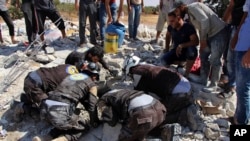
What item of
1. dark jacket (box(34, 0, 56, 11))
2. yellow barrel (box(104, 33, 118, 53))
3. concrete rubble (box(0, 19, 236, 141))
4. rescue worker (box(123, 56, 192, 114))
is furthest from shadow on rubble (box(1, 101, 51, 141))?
dark jacket (box(34, 0, 56, 11))

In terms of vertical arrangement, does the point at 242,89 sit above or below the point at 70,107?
above

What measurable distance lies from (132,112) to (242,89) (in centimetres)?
115

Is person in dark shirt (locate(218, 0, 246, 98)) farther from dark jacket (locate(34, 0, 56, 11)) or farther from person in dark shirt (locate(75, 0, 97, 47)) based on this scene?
dark jacket (locate(34, 0, 56, 11))

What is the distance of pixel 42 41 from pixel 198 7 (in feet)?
11.1

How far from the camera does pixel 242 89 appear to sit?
3793 millimetres

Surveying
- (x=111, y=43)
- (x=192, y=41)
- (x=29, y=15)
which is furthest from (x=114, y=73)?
(x=29, y=15)

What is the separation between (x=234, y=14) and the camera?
4.40 metres

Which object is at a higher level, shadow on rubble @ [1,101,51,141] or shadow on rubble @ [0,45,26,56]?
shadow on rubble @ [0,45,26,56]

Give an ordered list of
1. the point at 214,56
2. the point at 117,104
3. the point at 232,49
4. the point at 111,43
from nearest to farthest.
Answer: the point at 232,49 → the point at 117,104 → the point at 214,56 → the point at 111,43

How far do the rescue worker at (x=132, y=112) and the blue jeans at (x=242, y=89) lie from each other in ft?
2.65

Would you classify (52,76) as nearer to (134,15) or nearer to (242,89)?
(242,89)

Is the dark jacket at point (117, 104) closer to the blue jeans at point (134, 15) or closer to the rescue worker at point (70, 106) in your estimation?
the rescue worker at point (70, 106)

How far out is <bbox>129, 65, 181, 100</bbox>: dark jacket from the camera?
436cm

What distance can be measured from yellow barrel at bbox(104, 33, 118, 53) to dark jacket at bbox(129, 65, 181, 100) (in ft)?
7.05
